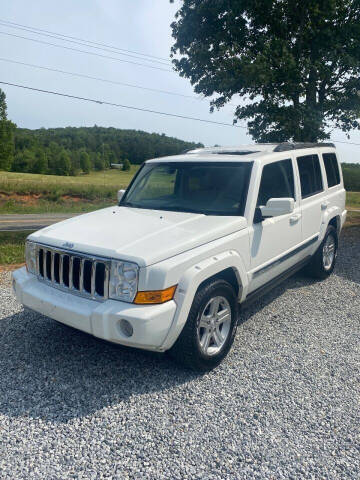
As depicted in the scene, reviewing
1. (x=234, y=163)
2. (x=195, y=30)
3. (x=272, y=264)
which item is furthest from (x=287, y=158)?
(x=195, y=30)

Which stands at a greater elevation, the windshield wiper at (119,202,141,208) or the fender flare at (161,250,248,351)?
the windshield wiper at (119,202,141,208)

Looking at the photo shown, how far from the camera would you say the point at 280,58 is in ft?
→ 36.2

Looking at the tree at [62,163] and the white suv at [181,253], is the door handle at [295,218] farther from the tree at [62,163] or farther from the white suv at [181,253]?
the tree at [62,163]

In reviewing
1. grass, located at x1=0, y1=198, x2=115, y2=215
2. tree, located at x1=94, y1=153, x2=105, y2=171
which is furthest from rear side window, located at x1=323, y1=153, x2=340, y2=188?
tree, located at x1=94, y1=153, x2=105, y2=171

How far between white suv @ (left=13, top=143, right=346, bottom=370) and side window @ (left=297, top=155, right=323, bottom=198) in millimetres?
36

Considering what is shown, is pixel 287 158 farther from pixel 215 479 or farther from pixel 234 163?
pixel 215 479

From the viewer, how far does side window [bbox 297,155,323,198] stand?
493 centimetres

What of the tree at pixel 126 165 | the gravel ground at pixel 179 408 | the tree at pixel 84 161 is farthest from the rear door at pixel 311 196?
the tree at pixel 84 161

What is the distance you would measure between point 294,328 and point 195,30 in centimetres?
1150

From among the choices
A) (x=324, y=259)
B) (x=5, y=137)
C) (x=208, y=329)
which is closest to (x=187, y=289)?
(x=208, y=329)

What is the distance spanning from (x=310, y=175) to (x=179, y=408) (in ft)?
12.0

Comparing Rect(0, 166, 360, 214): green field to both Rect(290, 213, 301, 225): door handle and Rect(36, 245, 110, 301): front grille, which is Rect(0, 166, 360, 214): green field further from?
Rect(36, 245, 110, 301): front grille

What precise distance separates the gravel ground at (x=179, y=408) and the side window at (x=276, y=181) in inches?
60.3

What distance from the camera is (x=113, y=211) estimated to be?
426 centimetres
